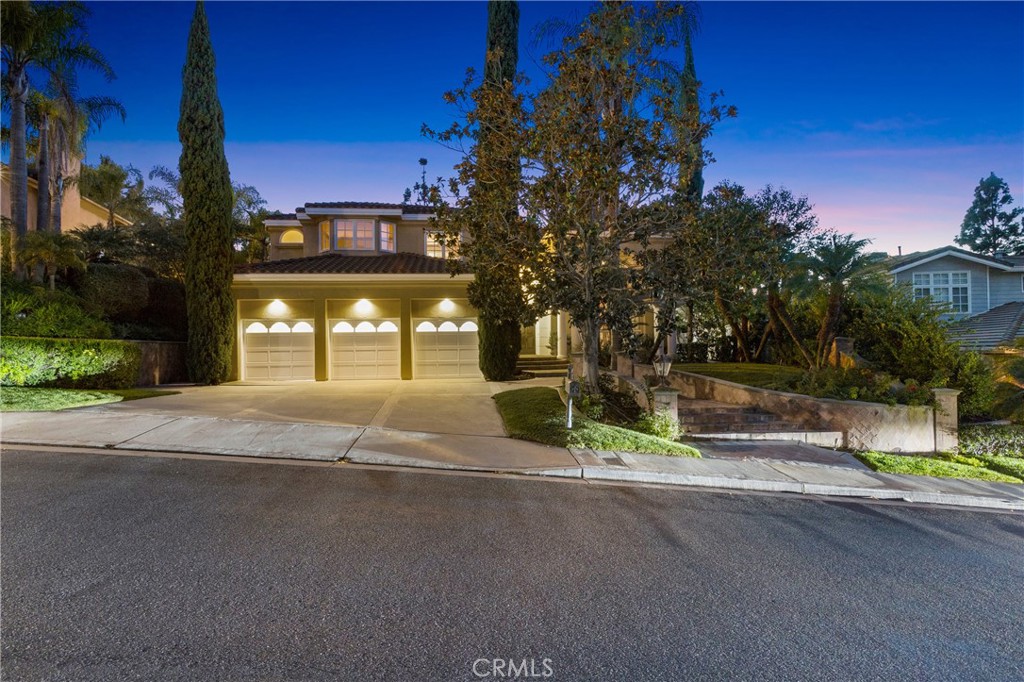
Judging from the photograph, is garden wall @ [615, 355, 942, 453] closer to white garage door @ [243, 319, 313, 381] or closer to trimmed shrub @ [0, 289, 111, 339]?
white garage door @ [243, 319, 313, 381]

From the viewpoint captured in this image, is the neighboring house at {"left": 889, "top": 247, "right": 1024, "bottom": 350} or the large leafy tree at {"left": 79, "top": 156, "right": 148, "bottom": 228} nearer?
the neighboring house at {"left": 889, "top": 247, "right": 1024, "bottom": 350}

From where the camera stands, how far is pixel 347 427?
33.7 feet

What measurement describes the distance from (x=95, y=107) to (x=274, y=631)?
82.8 feet

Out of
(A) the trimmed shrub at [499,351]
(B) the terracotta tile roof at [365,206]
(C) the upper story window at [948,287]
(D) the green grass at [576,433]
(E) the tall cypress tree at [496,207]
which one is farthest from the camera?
(C) the upper story window at [948,287]

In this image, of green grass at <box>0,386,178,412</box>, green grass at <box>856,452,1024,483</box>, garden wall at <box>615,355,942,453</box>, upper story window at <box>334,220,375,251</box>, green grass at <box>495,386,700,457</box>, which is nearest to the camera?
green grass at <box>495,386,700,457</box>

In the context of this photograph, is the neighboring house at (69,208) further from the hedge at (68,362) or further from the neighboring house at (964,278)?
the neighboring house at (964,278)

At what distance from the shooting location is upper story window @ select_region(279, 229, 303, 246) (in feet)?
82.1

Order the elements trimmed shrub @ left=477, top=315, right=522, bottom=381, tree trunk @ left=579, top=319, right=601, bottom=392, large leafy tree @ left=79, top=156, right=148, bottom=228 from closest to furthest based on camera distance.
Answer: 1. tree trunk @ left=579, top=319, right=601, bottom=392
2. trimmed shrub @ left=477, top=315, right=522, bottom=381
3. large leafy tree @ left=79, top=156, right=148, bottom=228

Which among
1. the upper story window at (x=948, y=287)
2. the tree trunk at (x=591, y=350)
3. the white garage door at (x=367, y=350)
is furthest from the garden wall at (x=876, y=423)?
the upper story window at (x=948, y=287)

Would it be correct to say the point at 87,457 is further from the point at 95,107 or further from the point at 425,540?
the point at 95,107

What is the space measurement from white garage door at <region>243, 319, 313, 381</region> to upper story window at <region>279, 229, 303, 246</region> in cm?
702

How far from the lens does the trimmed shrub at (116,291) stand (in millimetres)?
17297

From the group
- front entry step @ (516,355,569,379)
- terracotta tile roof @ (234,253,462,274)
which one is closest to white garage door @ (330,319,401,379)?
terracotta tile roof @ (234,253,462,274)

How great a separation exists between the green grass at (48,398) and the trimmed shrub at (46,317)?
2.45m
